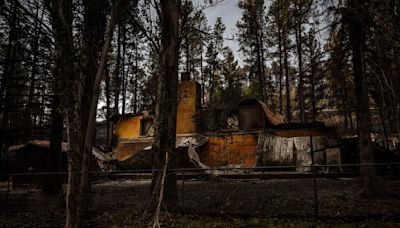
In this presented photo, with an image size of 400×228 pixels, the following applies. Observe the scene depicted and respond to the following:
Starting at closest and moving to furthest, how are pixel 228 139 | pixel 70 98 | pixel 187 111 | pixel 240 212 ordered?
1. pixel 70 98
2. pixel 240 212
3. pixel 228 139
4. pixel 187 111

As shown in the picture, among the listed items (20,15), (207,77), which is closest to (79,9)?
(20,15)

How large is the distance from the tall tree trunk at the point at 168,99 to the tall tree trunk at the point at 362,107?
5639 mm

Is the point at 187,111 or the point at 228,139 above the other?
the point at 187,111

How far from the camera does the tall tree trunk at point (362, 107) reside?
916 centimetres

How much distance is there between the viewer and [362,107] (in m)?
9.51

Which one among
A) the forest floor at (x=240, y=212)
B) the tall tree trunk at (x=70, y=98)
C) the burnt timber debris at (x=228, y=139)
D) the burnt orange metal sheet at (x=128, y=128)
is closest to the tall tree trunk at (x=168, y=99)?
the forest floor at (x=240, y=212)

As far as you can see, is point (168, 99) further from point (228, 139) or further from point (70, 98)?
point (228, 139)

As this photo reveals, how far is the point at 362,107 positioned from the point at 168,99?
20.4ft

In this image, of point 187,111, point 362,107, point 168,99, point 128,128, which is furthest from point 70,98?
point 128,128

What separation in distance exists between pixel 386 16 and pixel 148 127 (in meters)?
22.4

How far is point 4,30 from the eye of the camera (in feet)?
32.2

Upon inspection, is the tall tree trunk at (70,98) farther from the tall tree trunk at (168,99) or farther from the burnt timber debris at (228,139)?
the burnt timber debris at (228,139)

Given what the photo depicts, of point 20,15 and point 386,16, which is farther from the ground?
point 20,15

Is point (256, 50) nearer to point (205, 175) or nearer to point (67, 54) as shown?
point (205, 175)
